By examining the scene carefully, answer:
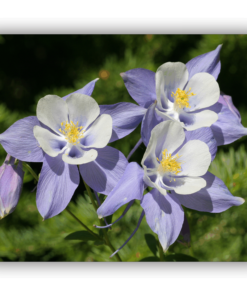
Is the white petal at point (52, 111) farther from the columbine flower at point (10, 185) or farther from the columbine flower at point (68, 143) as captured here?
the columbine flower at point (10, 185)

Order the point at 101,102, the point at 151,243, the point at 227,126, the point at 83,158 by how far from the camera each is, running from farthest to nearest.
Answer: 1. the point at 101,102
2. the point at 151,243
3. the point at 227,126
4. the point at 83,158

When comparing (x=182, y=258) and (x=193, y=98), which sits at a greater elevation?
(x=193, y=98)

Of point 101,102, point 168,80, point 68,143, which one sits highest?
point 168,80

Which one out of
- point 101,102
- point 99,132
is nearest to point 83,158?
point 99,132

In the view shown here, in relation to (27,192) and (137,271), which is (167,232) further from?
(27,192)

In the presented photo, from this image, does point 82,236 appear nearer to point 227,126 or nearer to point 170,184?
point 170,184
